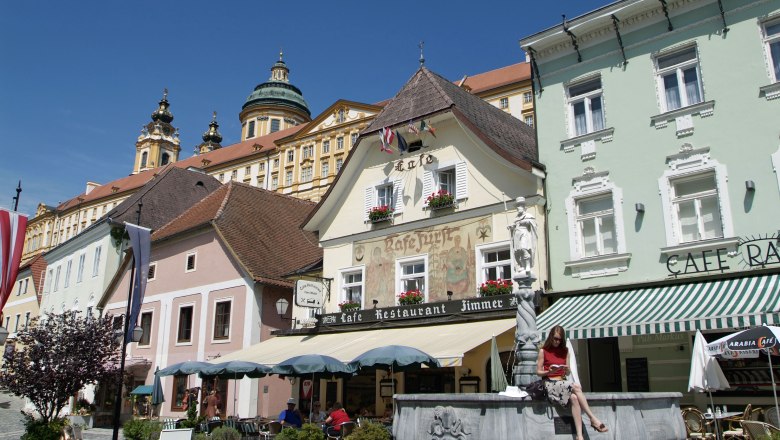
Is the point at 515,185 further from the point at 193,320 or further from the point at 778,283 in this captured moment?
the point at 193,320

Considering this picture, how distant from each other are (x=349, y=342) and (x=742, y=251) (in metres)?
10.5

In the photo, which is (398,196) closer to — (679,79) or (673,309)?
(679,79)

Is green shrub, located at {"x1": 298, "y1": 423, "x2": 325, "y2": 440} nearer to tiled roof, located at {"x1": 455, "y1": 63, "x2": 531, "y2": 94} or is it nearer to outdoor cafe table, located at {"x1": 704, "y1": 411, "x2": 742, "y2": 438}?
outdoor cafe table, located at {"x1": 704, "y1": 411, "x2": 742, "y2": 438}

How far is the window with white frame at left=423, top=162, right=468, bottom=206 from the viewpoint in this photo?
805 inches

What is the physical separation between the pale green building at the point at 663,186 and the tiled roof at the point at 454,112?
8.32ft

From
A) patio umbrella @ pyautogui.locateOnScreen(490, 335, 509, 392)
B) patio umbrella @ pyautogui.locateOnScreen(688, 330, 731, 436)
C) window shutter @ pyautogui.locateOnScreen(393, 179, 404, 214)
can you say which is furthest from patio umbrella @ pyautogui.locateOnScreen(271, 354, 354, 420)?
patio umbrella @ pyautogui.locateOnScreen(688, 330, 731, 436)

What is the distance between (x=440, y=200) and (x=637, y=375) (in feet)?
24.6

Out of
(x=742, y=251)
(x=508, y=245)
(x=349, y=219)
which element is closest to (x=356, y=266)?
(x=349, y=219)

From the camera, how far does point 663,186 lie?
15.9 meters

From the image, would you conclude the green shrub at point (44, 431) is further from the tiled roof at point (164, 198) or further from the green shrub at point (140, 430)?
the tiled roof at point (164, 198)

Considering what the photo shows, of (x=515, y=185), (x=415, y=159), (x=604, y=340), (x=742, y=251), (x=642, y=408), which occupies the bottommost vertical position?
(x=642, y=408)

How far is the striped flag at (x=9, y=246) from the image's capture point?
1883 centimetres

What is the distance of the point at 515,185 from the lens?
62.7 ft

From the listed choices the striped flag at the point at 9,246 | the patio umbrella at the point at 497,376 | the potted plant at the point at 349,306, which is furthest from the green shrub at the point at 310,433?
the striped flag at the point at 9,246
